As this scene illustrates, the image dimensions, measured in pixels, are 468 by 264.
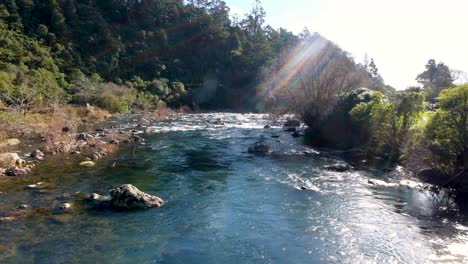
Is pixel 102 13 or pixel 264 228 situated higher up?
pixel 102 13

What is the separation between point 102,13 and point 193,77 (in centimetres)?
3058

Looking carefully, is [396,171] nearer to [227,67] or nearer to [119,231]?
[119,231]

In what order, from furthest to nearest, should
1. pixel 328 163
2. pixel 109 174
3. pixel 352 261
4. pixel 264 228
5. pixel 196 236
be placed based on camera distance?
pixel 328 163
pixel 109 174
pixel 264 228
pixel 196 236
pixel 352 261

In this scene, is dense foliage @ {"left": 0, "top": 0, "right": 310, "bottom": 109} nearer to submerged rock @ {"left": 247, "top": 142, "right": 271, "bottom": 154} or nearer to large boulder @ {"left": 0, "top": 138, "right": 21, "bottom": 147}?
large boulder @ {"left": 0, "top": 138, "right": 21, "bottom": 147}

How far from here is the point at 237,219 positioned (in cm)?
1345

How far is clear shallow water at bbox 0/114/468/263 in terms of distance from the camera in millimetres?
10594

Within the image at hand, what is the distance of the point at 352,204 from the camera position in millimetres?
15156

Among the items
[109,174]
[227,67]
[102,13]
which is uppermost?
[102,13]

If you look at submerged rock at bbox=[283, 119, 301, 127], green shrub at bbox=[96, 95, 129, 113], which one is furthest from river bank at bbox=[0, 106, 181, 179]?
submerged rock at bbox=[283, 119, 301, 127]

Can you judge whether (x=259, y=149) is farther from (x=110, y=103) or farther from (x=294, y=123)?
(x=110, y=103)

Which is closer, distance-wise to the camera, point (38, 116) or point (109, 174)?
point (109, 174)

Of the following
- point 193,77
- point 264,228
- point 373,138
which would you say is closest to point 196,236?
point 264,228

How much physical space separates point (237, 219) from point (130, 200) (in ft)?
14.9

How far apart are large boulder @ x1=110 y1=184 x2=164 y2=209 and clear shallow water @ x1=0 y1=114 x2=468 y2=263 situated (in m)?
0.53
